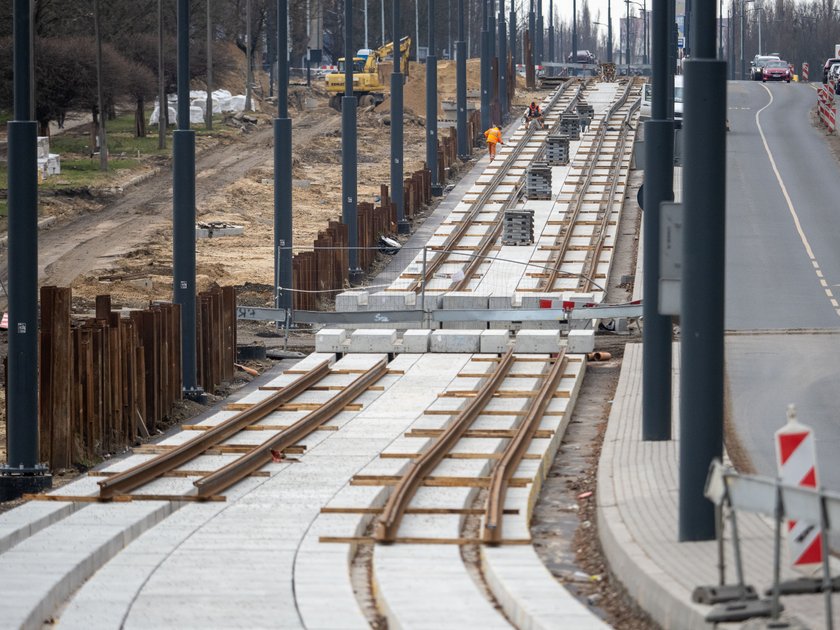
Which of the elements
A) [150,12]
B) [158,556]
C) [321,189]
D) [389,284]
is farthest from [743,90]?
[158,556]

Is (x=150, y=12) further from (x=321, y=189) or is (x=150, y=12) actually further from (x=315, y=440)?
(x=315, y=440)

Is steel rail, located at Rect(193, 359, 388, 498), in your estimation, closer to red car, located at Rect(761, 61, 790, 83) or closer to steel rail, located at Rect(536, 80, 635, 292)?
steel rail, located at Rect(536, 80, 635, 292)

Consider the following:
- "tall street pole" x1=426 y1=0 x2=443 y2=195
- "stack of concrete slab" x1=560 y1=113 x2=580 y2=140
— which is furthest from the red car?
"tall street pole" x1=426 y1=0 x2=443 y2=195

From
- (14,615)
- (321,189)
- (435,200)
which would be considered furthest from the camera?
(321,189)

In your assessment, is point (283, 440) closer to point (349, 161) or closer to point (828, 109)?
point (349, 161)

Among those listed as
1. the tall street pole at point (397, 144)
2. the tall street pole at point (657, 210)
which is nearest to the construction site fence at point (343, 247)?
the tall street pole at point (397, 144)

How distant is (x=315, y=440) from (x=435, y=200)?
35.8 metres

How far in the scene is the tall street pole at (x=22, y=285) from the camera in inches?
691

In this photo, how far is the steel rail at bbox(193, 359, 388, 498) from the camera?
17.2m

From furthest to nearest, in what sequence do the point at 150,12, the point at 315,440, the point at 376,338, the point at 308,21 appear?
the point at 308,21 → the point at 150,12 → the point at 376,338 → the point at 315,440

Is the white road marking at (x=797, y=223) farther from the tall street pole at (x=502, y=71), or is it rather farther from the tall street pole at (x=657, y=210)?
the tall street pole at (x=657, y=210)

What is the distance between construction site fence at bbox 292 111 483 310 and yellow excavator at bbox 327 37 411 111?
34560mm

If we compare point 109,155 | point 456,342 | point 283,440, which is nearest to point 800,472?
point 283,440

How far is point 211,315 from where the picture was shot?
85.7 feet
